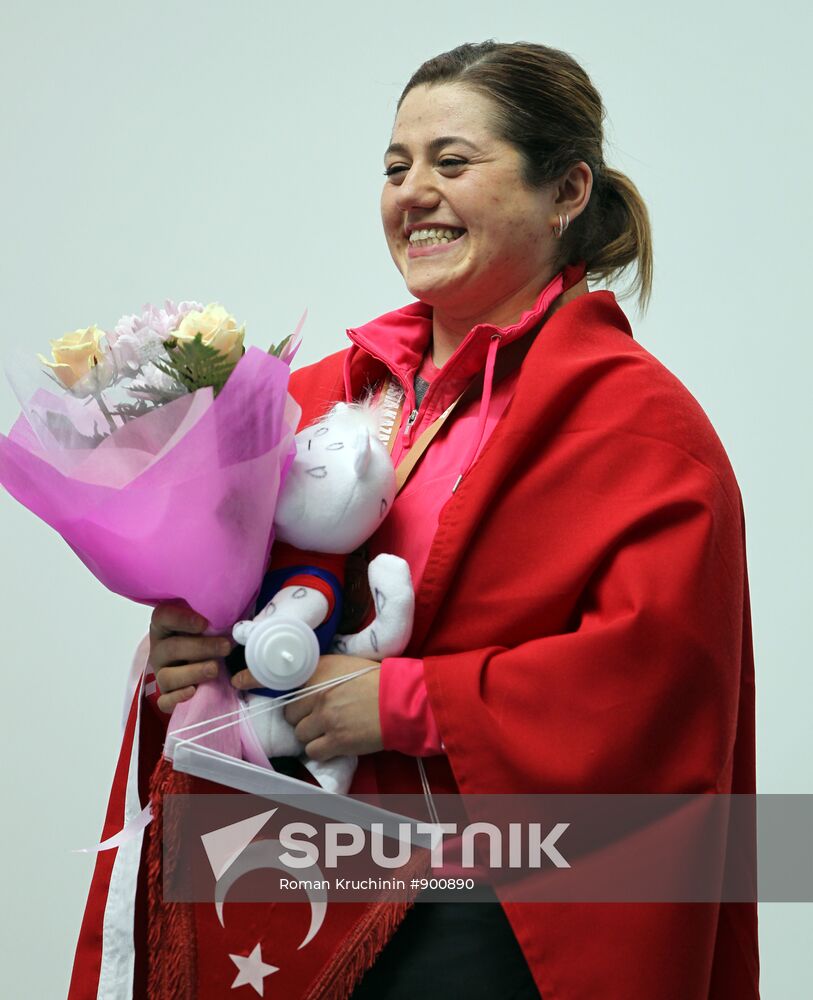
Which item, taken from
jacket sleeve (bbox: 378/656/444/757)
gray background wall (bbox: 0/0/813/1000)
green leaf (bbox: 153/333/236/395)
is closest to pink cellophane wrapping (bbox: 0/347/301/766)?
green leaf (bbox: 153/333/236/395)

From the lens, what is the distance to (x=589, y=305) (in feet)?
5.21

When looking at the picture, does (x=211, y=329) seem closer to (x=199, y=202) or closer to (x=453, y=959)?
(x=453, y=959)

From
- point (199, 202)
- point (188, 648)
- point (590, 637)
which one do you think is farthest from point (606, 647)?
point (199, 202)

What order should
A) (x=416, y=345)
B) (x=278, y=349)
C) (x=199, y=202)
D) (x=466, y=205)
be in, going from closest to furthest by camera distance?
(x=278, y=349)
(x=466, y=205)
(x=416, y=345)
(x=199, y=202)

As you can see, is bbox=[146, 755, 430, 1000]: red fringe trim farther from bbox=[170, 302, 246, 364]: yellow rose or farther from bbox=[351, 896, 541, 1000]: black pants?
bbox=[170, 302, 246, 364]: yellow rose

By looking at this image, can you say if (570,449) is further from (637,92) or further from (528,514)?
(637,92)

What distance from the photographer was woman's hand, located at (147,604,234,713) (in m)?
1.41

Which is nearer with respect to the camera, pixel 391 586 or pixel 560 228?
pixel 391 586

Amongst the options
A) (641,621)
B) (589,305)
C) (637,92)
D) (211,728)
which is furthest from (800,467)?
(211,728)

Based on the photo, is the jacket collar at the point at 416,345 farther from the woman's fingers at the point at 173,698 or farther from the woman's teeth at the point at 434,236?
the woman's fingers at the point at 173,698

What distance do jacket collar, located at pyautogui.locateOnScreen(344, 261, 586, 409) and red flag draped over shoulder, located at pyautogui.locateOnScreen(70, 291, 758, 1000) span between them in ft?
0.21

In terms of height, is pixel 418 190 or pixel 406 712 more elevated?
pixel 418 190

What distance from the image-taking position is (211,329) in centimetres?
132

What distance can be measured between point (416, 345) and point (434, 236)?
151 millimetres
